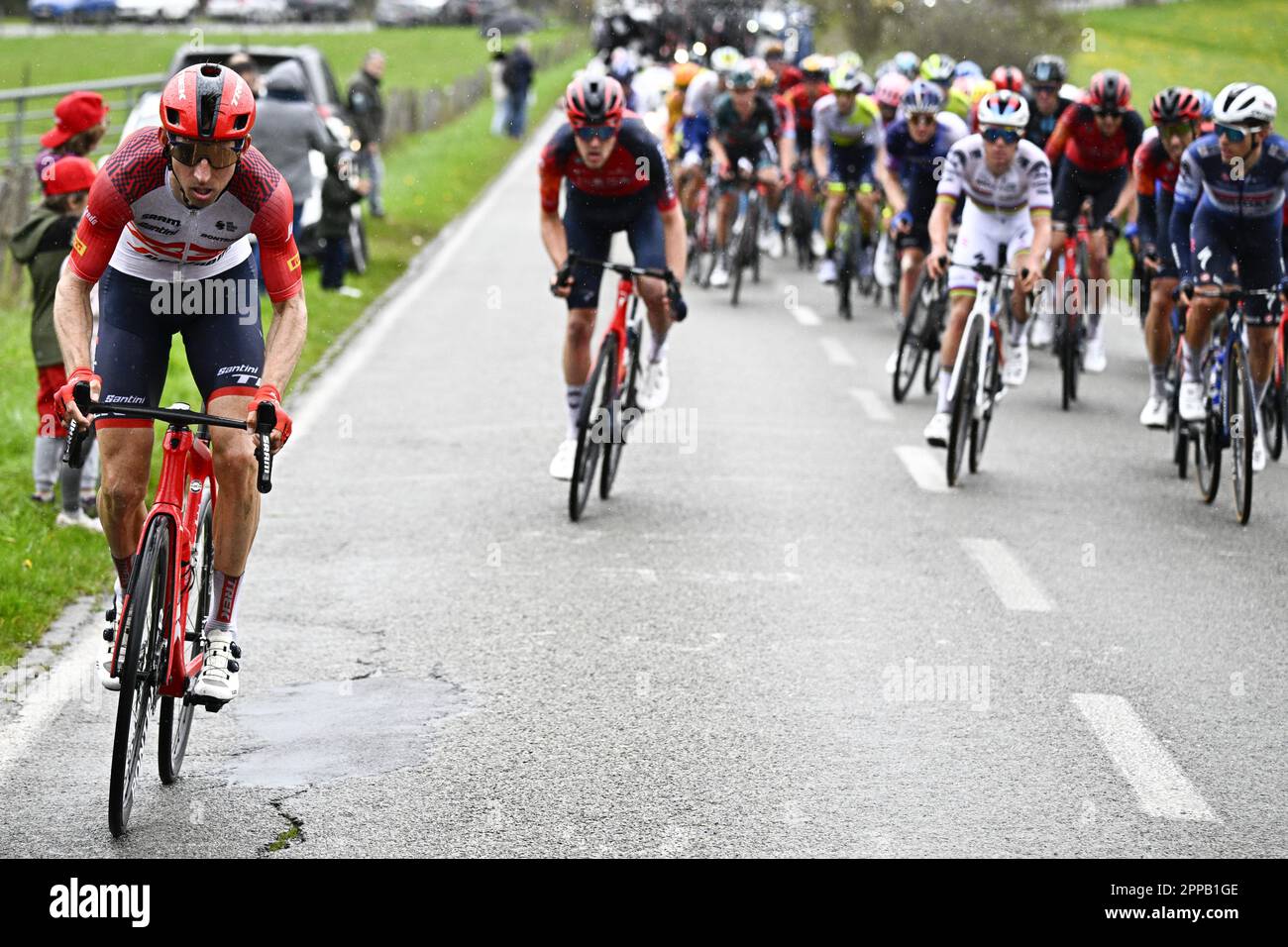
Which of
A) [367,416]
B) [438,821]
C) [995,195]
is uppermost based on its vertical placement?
[995,195]

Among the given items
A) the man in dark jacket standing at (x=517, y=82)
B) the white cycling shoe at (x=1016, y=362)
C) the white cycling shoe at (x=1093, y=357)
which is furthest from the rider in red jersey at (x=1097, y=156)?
the man in dark jacket standing at (x=517, y=82)

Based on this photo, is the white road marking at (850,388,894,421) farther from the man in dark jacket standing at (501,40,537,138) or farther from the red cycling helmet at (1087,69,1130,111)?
the man in dark jacket standing at (501,40,537,138)

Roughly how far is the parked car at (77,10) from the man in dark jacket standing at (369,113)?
46.9 metres

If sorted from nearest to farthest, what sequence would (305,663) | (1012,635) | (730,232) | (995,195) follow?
(305,663) → (1012,635) → (995,195) → (730,232)

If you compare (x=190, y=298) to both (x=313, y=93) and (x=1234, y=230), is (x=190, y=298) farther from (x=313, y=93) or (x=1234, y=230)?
(x=313, y=93)

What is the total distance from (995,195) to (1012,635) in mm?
4356

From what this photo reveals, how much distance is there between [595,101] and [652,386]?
172 cm

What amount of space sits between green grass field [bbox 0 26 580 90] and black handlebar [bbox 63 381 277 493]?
4008 centimetres

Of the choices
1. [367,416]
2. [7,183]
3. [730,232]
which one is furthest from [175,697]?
[730,232]

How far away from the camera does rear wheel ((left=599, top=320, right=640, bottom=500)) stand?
9.82 metres

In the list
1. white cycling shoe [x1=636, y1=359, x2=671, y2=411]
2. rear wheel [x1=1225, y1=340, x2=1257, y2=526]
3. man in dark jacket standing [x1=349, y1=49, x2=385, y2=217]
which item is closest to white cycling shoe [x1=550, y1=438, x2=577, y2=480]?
white cycling shoe [x1=636, y1=359, x2=671, y2=411]

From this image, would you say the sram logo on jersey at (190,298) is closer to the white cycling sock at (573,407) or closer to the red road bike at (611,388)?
the red road bike at (611,388)

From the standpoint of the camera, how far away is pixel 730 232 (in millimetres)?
19078
